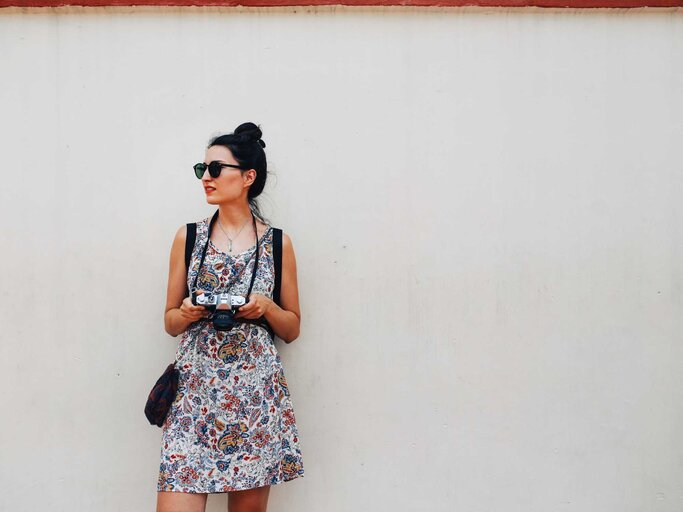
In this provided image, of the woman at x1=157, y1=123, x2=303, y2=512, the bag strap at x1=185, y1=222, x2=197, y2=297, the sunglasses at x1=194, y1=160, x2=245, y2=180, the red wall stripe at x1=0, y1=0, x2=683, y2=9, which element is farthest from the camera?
the red wall stripe at x1=0, y1=0, x2=683, y2=9

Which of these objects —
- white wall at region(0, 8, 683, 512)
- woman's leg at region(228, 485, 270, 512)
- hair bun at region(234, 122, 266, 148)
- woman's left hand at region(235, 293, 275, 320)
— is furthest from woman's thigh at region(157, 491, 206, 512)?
hair bun at region(234, 122, 266, 148)

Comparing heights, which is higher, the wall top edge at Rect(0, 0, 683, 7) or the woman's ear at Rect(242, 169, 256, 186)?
the wall top edge at Rect(0, 0, 683, 7)

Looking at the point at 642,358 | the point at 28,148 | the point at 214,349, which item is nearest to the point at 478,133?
the point at 642,358

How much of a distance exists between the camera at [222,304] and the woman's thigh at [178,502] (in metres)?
0.75

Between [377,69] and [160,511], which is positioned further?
[377,69]

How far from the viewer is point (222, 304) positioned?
2.91 metres

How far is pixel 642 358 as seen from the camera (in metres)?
3.70

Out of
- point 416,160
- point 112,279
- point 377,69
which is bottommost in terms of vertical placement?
point 112,279

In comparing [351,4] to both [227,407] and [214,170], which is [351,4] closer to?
[214,170]

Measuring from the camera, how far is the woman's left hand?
295cm

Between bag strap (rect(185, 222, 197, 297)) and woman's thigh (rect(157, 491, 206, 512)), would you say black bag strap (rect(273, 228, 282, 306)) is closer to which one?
bag strap (rect(185, 222, 197, 297))

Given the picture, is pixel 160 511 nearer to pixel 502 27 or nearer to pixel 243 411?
pixel 243 411

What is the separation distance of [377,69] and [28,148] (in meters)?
1.87

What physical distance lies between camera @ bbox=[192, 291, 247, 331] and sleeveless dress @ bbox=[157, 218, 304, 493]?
0.63 feet
